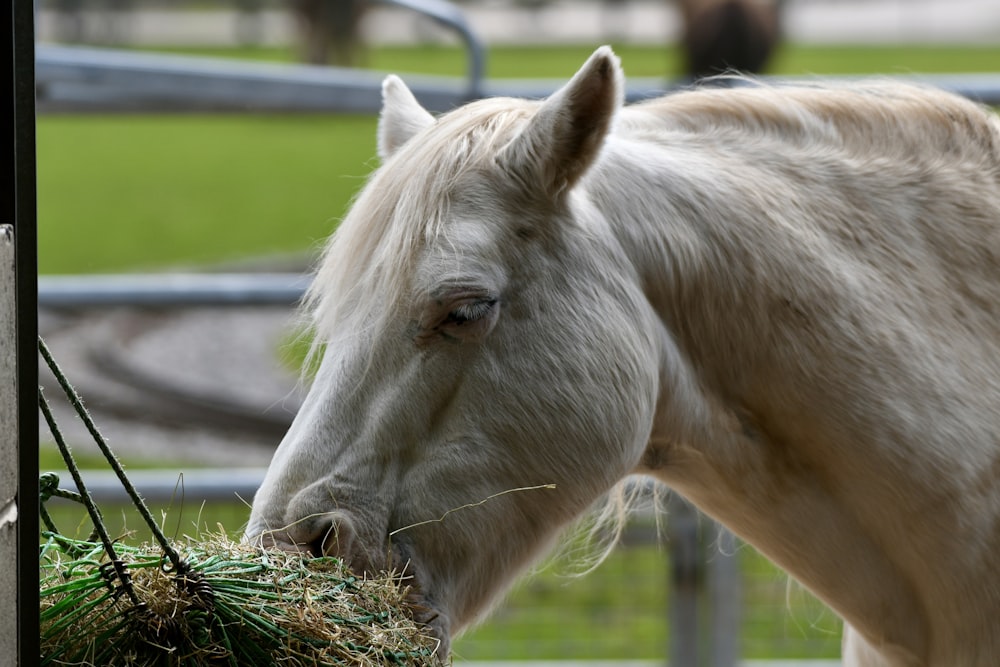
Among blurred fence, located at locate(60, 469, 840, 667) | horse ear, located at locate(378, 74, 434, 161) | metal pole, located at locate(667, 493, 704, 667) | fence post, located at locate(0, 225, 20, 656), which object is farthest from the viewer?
metal pole, located at locate(667, 493, 704, 667)

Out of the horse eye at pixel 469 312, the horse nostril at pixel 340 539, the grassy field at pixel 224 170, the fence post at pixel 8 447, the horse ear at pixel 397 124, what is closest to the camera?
the fence post at pixel 8 447

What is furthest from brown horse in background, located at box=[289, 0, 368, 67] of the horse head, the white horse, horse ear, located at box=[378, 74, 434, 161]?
the horse head

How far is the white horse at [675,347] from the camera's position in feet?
5.53

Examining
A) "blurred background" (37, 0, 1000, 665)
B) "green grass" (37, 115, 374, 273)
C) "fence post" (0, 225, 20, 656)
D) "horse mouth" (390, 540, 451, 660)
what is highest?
"fence post" (0, 225, 20, 656)

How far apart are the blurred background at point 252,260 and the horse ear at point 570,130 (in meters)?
0.58

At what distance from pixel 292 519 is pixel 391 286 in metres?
0.36

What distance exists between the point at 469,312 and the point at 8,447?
70cm

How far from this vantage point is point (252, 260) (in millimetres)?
15789

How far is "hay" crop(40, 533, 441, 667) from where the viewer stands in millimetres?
1248

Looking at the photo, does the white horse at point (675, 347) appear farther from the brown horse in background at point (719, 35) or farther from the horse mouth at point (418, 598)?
the brown horse in background at point (719, 35)

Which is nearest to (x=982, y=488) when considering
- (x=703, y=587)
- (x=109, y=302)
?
(x=703, y=587)

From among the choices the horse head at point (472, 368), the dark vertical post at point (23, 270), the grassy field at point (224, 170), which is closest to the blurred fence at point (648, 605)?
the horse head at point (472, 368)

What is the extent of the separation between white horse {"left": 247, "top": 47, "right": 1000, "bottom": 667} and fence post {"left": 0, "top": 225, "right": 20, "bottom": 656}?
443mm

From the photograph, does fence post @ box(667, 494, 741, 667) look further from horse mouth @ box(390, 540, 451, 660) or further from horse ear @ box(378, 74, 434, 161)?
horse mouth @ box(390, 540, 451, 660)
